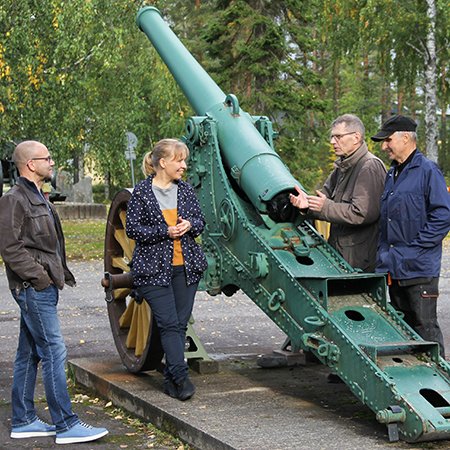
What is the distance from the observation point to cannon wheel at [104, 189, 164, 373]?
207 inches

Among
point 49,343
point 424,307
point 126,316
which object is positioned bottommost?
point 126,316

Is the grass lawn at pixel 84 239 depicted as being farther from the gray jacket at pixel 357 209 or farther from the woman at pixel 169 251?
the gray jacket at pixel 357 209

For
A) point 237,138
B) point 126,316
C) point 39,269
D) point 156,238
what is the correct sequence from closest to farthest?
1. point 39,269
2. point 156,238
3. point 237,138
4. point 126,316

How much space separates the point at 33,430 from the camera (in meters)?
4.57

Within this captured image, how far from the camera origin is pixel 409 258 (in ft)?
14.9

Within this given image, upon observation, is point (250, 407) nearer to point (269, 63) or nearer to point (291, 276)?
point (291, 276)

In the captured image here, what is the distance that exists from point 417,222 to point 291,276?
868mm

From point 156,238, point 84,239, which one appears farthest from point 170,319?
point 84,239

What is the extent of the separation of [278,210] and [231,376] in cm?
134

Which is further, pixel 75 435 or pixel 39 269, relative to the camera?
pixel 75 435

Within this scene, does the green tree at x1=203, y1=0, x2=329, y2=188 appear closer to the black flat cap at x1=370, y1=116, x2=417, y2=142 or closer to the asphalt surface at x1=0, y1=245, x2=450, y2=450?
the asphalt surface at x1=0, y1=245, x2=450, y2=450

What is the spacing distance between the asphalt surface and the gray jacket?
3.32 feet

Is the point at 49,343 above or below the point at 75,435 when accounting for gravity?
above

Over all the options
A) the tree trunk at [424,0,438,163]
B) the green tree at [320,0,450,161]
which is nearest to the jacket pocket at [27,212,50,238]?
the green tree at [320,0,450,161]
